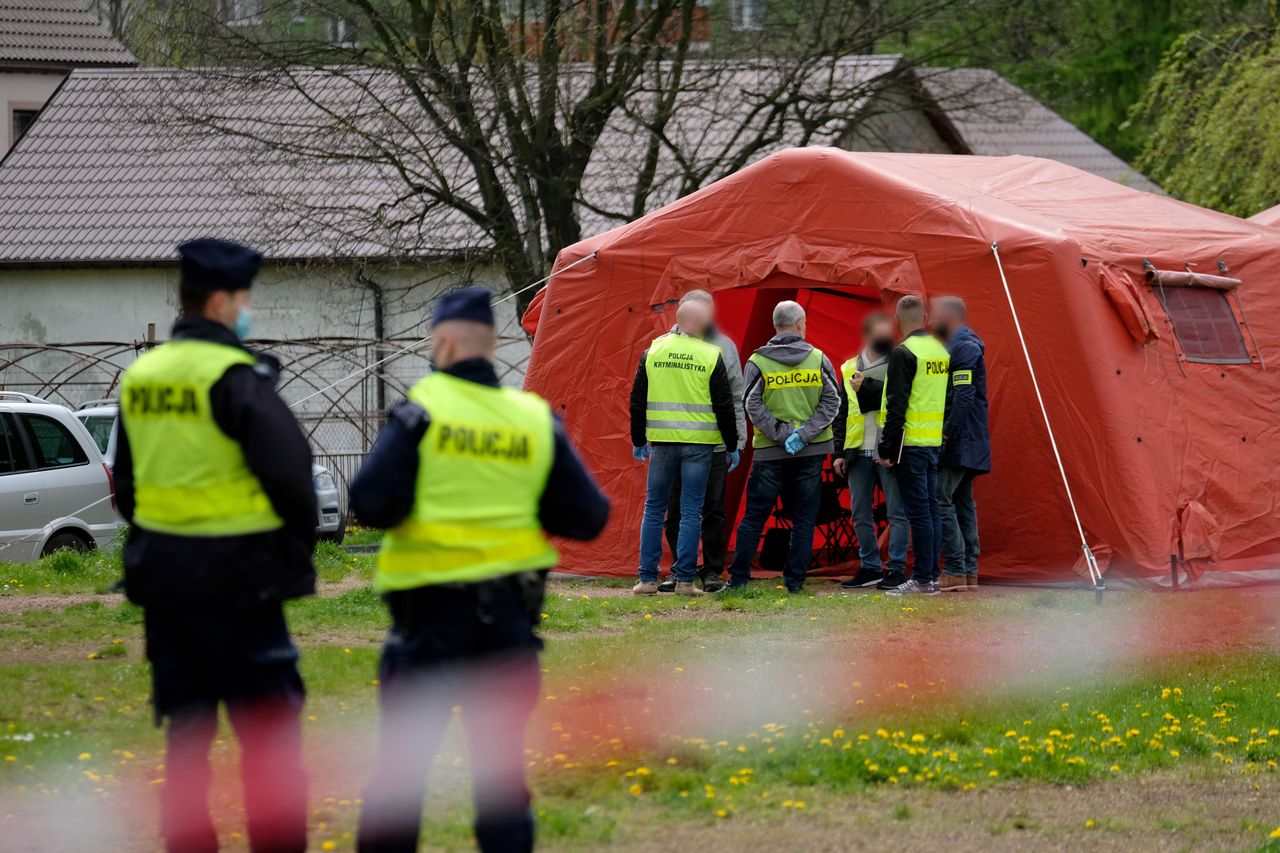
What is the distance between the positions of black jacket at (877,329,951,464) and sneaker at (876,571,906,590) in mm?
960

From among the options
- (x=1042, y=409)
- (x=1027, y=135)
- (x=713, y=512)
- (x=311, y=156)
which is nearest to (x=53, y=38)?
(x=311, y=156)

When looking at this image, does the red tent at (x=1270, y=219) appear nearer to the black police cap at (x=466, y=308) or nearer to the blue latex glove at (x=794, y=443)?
the blue latex glove at (x=794, y=443)

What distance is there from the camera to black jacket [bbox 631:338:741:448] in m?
11.2

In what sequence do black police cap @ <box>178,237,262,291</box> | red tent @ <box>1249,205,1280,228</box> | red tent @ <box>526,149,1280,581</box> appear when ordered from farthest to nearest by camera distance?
red tent @ <box>1249,205,1280,228</box> → red tent @ <box>526,149,1280,581</box> → black police cap @ <box>178,237,262,291</box>

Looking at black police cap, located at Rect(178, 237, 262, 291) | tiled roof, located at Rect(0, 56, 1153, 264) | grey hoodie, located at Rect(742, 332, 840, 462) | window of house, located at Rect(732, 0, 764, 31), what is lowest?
grey hoodie, located at Rect(742, 332, 840, 462)

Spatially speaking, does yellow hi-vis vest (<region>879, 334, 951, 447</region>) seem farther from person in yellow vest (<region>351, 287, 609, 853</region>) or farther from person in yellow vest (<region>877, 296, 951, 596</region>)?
person in yellow vest (<region>351, 287, 609, 853</region>)

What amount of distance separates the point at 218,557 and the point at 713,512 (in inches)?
274

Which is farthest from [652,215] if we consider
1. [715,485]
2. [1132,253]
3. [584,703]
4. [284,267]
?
[284,267]

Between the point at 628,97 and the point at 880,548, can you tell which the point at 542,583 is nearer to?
the point at 880,548

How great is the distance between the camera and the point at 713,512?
38.2 ft

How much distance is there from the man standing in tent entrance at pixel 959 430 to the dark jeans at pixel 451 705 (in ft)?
24.3

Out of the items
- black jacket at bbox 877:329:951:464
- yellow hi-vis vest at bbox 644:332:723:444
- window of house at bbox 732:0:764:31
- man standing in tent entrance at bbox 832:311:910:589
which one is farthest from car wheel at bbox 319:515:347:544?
window of house at bbox 732:0:764:31

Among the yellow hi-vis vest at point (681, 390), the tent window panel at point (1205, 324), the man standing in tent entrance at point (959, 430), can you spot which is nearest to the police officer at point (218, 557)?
the yellow hi-vis vest at point (681, 390)

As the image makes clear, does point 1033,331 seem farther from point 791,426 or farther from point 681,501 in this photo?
point 681,501
